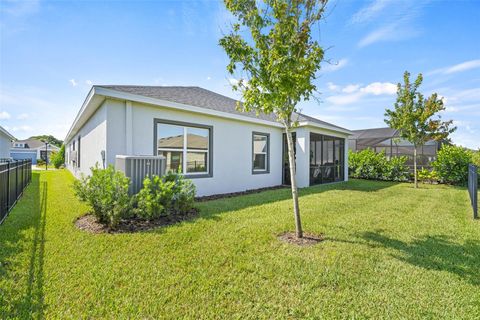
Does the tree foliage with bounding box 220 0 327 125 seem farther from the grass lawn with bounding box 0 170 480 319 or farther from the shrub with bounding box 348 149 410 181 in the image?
the shrub with bounding box 348 149 410 181

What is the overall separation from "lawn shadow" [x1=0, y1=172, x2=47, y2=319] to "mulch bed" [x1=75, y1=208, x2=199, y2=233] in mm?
649

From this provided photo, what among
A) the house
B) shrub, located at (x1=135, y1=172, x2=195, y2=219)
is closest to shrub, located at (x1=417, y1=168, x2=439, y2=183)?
the house

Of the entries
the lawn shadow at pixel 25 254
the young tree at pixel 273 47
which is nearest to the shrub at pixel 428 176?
the young tree at pixel 273 47

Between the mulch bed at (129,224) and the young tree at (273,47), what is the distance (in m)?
2.69

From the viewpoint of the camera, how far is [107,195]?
4.59m

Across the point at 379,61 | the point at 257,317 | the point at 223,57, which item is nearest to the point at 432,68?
the point at 379,61

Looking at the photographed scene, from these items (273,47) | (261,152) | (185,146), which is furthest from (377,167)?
(273,47)

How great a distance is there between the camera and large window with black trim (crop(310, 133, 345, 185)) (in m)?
11.6

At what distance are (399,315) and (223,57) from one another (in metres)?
4.38

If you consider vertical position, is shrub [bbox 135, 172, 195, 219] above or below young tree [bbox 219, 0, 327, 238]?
below

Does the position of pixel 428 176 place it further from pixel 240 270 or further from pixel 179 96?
pixel 240 270

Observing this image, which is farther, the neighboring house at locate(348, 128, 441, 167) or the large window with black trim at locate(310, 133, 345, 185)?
the neighboring house at locate(348, 128, 441, 167)

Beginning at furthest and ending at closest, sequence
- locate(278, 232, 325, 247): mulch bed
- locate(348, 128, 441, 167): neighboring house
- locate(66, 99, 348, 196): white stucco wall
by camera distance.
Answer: locate(348, 128, 441, 167): neighboring house
locate(66, 99, 348, 196): white stucco wall
locate(278, 232, 325, 247): mulch bed

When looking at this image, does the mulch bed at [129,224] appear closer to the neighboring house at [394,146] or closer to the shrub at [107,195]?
the shrub at [107,195]
